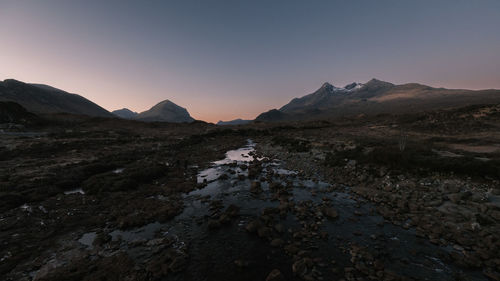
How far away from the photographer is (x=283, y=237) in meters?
10.4

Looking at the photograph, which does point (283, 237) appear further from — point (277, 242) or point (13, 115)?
point (13, 115)

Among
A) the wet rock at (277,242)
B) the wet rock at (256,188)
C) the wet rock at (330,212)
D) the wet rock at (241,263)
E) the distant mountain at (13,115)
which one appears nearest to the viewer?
the wet rock at (241,263)

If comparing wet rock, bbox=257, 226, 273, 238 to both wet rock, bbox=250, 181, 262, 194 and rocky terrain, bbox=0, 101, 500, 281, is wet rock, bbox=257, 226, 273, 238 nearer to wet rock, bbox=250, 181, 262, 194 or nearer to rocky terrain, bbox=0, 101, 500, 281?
rocky terrain, bbox=0, 101, 500, 281

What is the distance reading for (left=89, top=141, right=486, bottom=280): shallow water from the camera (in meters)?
7.98

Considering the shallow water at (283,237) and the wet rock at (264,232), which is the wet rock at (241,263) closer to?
the shallow water at (283,237)

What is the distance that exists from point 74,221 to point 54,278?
586cm

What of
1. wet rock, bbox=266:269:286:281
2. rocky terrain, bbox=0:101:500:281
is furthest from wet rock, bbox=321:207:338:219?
wet rock, bbox=266:269:286:281

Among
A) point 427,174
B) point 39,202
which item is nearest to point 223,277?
point 39,202

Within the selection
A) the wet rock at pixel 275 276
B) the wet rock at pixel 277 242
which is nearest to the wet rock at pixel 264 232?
the wet rock at pixel 277 242

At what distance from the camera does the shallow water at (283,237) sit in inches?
314

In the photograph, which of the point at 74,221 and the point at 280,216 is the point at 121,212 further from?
the point at 280,216

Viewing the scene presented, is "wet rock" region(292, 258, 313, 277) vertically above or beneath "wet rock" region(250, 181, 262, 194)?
beneath

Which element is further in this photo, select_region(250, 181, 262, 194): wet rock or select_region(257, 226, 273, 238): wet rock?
select_region(250, 181, 262, 194): wet rock

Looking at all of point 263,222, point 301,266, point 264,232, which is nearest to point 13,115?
point 263,222
